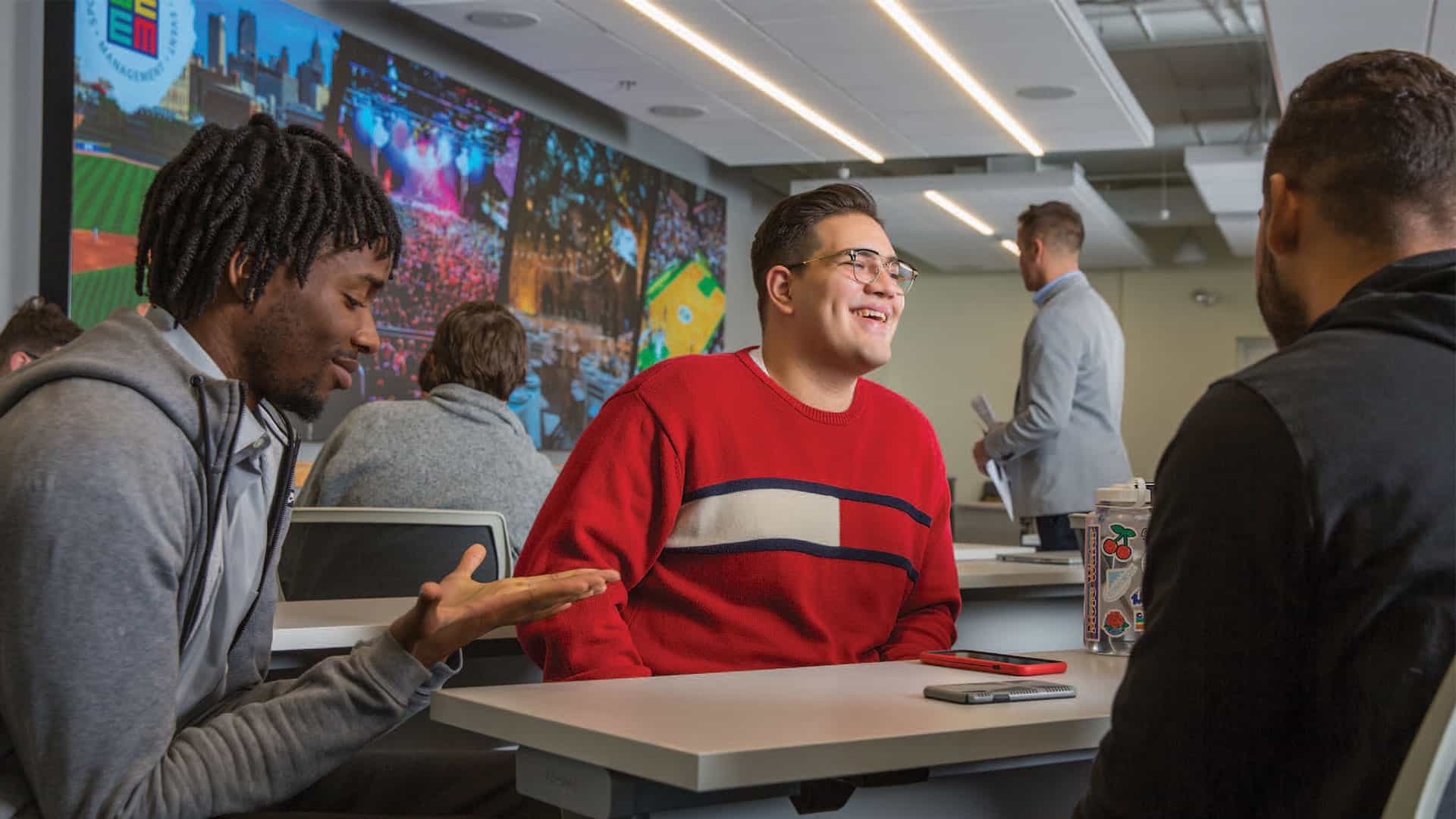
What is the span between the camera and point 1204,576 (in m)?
0.98

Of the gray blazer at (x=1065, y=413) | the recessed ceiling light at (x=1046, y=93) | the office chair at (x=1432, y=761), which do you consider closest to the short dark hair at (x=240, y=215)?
the office chair at (x=1432, y=761)

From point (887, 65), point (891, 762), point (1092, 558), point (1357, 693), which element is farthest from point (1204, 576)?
point (887, 65)

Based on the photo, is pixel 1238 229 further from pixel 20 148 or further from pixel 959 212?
pixel 20 148

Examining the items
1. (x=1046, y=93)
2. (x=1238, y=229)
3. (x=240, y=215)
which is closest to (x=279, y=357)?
(x=240, y=215)

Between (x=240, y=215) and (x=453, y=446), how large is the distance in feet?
5.43

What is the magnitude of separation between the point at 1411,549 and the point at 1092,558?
86cm

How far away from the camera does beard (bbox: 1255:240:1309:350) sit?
3.82 feet

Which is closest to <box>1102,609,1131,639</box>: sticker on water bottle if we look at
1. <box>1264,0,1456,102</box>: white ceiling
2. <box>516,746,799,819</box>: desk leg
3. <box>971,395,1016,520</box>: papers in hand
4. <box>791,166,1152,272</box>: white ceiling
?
<box>516,746,799,819</box>: desk leg

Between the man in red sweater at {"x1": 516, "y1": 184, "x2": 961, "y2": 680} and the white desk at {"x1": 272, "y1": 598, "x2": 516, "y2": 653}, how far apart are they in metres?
0.23

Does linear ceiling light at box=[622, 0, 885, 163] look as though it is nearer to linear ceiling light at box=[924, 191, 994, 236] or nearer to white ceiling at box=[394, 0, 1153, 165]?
white ceiling at box=[394, 0, 1153, 165]

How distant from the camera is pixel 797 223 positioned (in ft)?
6.92

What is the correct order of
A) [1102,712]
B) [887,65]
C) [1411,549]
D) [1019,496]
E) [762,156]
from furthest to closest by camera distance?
[762,156], [887,65], [1019,496], [1102,712], [1411,549]

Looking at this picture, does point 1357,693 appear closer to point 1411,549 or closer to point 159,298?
point 1411,549

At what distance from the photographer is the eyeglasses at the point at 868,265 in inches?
81.2
